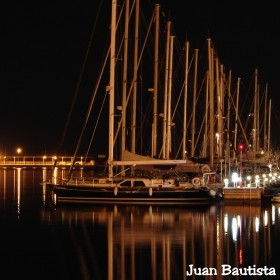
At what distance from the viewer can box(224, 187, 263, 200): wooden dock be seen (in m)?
45.4

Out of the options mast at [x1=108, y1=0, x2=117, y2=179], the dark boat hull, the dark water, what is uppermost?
mast at [x1=108, y1=0, x2=117, y2=179]

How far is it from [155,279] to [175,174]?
27.0m

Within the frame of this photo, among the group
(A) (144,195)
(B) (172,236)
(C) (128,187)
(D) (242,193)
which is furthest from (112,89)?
(B) (172,236)

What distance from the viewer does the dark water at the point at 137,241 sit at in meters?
23.4

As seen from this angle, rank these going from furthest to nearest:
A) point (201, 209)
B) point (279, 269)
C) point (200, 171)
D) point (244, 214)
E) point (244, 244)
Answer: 1. point (200, 171)
2. point (201, 209)
3. point (244, 214)
4. point (244, 244)
5. point (279, 269)

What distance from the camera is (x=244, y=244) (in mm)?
28328

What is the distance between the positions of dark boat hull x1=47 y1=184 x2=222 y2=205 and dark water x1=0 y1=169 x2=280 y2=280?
2.85 feet

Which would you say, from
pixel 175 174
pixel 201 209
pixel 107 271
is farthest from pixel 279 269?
pixel 175 174

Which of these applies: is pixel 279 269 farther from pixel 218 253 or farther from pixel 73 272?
pixel 73 272

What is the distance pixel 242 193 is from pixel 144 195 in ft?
23.2

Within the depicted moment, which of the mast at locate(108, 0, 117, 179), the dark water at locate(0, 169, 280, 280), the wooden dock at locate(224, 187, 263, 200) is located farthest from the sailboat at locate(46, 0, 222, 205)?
the dark water at locate(0, 169, 280, 280)

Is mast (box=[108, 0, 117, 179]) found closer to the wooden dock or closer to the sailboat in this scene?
the sailboat

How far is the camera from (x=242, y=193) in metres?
45.6

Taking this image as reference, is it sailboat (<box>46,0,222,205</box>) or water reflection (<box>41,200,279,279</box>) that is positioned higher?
sailboat (<box>46,0,222,205</box>)
